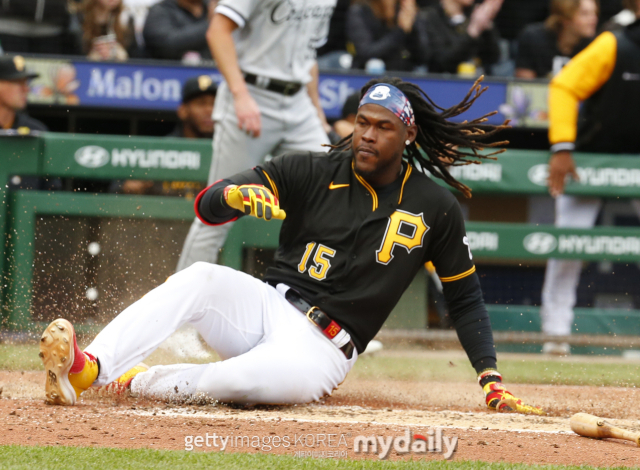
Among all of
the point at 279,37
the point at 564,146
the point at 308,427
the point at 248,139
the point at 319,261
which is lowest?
the point at 308,427

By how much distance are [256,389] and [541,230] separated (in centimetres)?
340

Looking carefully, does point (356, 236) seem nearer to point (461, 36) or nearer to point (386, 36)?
point (386, 36)

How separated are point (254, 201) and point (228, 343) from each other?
69cm

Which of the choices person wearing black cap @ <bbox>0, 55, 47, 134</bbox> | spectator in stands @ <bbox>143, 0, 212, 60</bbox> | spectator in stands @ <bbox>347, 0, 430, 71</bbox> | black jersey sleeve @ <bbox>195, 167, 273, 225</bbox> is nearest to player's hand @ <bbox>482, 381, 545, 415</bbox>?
black jersey sleeve @ <bbox>195, 167, 273, 225</bbox>

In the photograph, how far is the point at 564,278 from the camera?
5.78 metres

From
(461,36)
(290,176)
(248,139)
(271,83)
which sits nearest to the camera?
(290,176)

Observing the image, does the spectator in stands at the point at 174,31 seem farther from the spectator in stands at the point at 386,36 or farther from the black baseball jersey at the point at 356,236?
the black baseball jersey at the point at 356,236

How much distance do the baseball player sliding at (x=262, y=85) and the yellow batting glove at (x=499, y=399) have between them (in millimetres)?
1886

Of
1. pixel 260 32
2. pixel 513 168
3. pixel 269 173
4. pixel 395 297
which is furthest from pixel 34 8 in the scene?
pixel 395 297

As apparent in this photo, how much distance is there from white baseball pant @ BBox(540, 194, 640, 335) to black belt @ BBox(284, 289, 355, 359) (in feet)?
9.49

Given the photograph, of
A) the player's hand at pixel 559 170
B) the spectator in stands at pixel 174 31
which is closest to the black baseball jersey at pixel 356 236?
the player's hand at pixel 559 170

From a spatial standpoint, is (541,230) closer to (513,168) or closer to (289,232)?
(513,168)

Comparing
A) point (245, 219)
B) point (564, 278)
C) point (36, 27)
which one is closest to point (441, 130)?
point (245, 219)

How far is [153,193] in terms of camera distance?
580 cm
